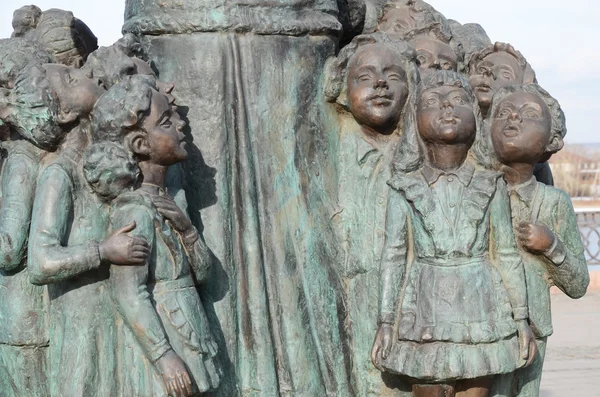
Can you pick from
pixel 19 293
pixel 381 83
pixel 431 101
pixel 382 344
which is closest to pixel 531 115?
pixel 431 101

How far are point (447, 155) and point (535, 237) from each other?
49 cm

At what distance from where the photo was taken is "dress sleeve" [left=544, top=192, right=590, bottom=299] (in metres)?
5.03

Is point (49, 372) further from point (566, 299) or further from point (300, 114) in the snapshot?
point (566, 299)

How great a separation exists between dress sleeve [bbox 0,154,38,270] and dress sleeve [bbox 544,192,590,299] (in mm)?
2097

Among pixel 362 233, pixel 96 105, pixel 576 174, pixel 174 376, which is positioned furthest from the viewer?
pixel 576 174

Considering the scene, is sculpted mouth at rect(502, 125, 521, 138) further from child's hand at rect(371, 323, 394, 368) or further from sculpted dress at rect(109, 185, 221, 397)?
sculpted dress at rect(109, 185, 221, 397)

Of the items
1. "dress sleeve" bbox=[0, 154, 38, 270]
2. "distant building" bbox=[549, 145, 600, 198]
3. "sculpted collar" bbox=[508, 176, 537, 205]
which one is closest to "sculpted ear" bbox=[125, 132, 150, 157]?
"dress sleeve" bbox=[0, 154, 38, 270]

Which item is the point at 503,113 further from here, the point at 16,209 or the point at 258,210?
the point at 16,209

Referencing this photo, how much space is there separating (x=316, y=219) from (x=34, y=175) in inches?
46.8

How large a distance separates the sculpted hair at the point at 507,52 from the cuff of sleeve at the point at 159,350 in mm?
1943

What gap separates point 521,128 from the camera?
4.98 m

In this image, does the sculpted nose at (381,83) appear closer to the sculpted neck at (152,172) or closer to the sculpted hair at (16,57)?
the sculpted neck at (152,172)

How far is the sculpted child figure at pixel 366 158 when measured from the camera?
5.12 m

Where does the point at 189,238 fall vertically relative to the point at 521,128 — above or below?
below
